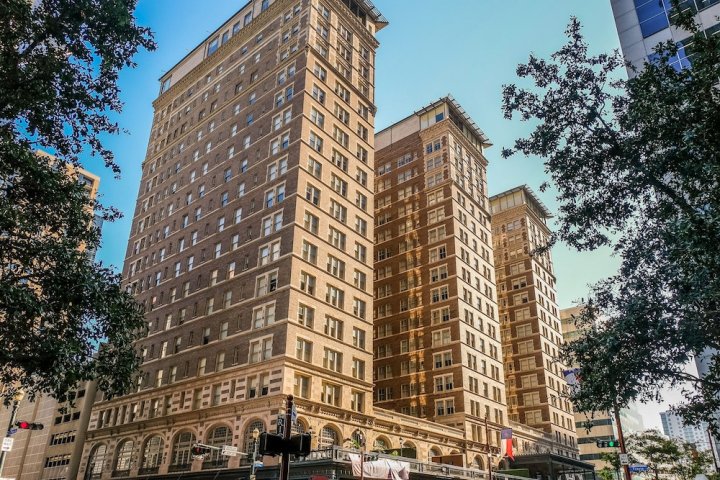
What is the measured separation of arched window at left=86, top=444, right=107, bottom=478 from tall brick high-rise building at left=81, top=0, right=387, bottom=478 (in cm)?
21

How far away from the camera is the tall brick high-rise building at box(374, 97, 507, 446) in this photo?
237ft

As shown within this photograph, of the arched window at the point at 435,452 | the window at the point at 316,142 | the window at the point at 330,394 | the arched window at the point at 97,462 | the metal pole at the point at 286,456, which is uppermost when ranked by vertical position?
the window at the point at 316,142

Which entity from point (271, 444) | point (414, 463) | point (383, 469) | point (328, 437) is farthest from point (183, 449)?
point (271, 444)

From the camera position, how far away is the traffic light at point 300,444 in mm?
14086

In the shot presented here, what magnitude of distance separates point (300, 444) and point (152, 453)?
164 ft

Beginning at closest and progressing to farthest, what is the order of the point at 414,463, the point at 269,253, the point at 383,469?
the point at 383,469, the point at 414,463, the point at 269,253

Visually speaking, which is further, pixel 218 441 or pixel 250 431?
pixel 218 441

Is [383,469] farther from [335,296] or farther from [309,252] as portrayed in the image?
[309,252]

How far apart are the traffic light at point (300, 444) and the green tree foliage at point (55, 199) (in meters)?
12.5

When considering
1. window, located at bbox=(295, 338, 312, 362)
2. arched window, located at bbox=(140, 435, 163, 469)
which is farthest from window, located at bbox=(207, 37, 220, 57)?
arched window, located at bbox=(140, 435, 163, 469)

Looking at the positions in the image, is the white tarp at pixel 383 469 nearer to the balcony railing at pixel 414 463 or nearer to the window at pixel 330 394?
the balcony railing at pixel 414 463

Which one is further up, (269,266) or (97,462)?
(269,266)

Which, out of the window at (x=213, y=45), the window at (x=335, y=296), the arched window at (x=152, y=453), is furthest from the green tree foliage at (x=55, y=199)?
the window at (x=213, y=45)

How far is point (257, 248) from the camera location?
187ft
